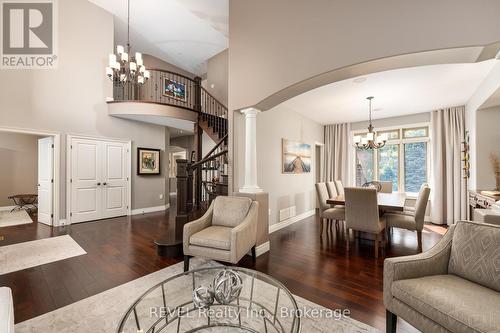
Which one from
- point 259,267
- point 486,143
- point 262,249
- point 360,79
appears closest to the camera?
point 259,267

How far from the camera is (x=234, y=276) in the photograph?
4.49 ft

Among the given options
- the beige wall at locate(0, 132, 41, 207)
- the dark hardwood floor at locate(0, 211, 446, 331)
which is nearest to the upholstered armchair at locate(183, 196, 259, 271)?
the dark hardwood floor at locate(0, 211, 446, 331)

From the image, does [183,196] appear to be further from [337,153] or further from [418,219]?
[337,153]

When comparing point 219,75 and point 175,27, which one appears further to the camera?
point 219,75

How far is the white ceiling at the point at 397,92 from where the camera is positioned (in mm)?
3125

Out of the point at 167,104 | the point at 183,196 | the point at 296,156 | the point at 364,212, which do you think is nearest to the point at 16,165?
the point at 167,104

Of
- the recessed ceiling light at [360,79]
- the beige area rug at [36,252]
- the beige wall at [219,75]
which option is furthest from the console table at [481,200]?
the beige wall at [219,75]

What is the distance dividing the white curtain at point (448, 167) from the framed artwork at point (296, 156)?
9.57 feet

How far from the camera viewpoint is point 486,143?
366 cm

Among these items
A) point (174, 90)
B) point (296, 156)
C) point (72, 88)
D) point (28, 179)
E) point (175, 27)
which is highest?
point (175, 27)

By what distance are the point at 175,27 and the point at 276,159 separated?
181 inches

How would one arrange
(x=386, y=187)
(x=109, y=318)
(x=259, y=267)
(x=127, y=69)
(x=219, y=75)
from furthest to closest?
(x=219, y=75) → (x=386, y=187) → (x=127, y=69) → (x=259, y=267) → (x=109, y=318)

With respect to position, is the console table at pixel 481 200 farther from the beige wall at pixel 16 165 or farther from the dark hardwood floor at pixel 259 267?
the beige wall at pixel 16 165

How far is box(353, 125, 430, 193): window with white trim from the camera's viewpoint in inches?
211
